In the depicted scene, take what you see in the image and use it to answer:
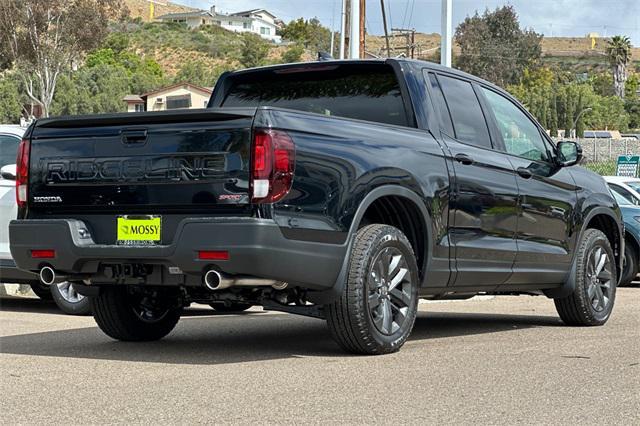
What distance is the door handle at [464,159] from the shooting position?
8.73m

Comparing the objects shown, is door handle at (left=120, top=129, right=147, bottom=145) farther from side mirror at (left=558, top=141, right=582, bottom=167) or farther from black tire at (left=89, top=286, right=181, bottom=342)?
side mirror at (left=558, top=141, right=582, bottom=167)

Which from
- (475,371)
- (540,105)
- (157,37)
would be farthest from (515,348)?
(157,37)

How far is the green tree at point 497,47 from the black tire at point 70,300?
130425mm

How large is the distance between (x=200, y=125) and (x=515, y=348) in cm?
280

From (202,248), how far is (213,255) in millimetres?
83

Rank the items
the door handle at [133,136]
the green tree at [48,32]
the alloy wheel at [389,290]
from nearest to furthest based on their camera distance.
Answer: the door handle at [133,136], the alloy wheel at [389,290], the green tree at [48,32]

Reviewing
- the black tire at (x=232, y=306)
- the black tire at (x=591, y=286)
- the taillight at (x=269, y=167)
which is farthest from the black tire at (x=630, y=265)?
the taillight at (x=269, y=167)

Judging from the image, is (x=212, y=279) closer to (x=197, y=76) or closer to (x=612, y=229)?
(x=612, y=229)

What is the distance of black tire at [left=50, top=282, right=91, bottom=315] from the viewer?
11.8m

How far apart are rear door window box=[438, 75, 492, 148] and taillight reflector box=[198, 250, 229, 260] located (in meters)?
2.59

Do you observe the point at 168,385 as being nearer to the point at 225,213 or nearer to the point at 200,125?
the point at 225,213

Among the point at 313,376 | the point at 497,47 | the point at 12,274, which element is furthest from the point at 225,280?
the point at 497,47

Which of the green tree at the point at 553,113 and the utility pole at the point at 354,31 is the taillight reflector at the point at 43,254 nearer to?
the utility pole at the point at 354,31

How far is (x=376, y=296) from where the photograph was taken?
783cm
